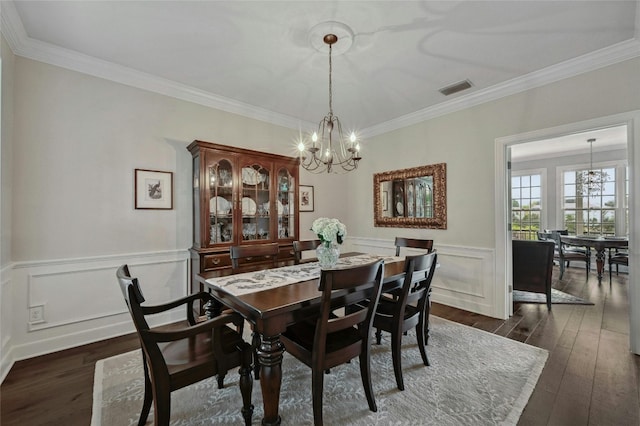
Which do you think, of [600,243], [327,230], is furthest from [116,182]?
Result: [600,243]

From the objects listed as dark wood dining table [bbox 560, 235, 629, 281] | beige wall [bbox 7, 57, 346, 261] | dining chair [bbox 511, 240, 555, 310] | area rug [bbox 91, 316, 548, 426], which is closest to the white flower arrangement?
area rug [bbox 91, 316, 548, 426]

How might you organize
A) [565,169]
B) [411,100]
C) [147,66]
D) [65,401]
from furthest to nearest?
[565,169], [411,100], [147,66], [65,401]

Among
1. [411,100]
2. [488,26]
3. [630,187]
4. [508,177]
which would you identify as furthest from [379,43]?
[630,187]

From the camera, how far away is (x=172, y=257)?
10.2 feet

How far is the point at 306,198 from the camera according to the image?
14.6ft

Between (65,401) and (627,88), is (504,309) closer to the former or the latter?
(627,88)

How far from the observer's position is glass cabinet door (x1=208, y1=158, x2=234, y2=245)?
3109 millimetres

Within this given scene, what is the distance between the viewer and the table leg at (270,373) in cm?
145

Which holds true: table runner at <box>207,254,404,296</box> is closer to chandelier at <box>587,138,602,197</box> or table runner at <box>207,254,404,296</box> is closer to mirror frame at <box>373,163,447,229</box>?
mirror frame at <box>373,163,447,229</box>

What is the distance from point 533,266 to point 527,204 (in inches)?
169

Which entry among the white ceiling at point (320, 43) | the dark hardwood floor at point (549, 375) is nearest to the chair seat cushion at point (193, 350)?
the dark hardwood floor at point (549, 375)

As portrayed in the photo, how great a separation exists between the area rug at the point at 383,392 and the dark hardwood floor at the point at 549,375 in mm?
102

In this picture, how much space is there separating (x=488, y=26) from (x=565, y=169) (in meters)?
6.05

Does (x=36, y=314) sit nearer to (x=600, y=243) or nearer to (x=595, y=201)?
(x=600, y=243)
